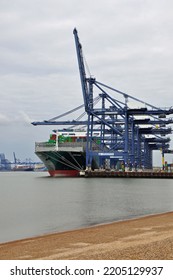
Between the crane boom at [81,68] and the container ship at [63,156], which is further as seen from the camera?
the container ship at [63,156]

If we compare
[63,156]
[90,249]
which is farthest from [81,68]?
[90,249]

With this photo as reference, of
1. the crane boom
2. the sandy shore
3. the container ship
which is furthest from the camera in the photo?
the container ship

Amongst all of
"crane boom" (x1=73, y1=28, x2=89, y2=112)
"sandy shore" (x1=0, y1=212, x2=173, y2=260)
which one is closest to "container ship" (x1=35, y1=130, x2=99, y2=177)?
"crane boom" (x1=73, y1=28, x2=89, y2=112)

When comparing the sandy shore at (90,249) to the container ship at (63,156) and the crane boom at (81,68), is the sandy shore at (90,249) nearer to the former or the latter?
the crane boom at (81,68)

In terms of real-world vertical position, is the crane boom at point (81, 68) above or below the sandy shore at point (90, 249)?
above

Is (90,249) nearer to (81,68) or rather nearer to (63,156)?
(81,68)

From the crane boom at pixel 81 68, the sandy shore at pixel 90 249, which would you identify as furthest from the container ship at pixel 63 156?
the sandy shore at pixel 90 249

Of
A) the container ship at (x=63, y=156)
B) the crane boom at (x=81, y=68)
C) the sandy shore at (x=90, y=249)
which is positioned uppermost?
the crane boom at (x=81, y=68)

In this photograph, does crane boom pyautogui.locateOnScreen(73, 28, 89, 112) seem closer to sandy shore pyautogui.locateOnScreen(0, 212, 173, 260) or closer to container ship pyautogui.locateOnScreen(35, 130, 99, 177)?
container ship pyautogui.locateOnScreen(35, 130, 99, 177)

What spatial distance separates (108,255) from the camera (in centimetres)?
1055

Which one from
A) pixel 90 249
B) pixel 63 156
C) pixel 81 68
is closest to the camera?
pixel 90 249

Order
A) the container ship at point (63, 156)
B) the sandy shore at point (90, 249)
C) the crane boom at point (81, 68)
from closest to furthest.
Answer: the sandy shore at point (90, 249)
the crane boom at point (81, 68)
the container ship at point (63, 156)
